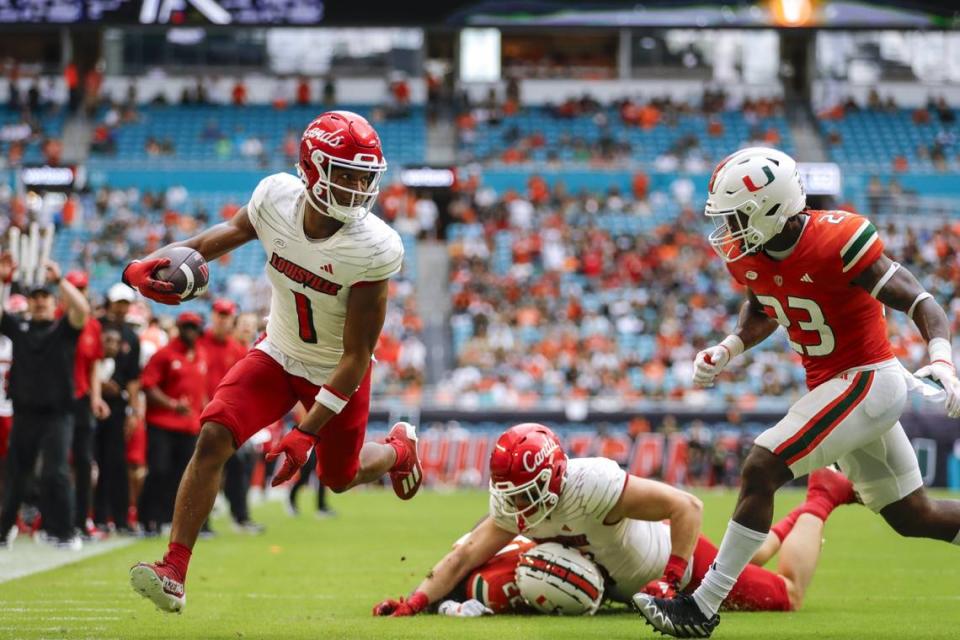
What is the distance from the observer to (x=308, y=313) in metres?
5.75

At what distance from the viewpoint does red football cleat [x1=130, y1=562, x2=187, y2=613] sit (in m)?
5.02

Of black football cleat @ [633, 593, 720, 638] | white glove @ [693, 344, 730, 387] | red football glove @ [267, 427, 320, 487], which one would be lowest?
black football cleat @ [633, 593, 720, 638]

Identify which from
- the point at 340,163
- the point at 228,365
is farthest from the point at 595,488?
the point at 228,365

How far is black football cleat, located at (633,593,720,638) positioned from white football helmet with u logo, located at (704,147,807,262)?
56.5 inches

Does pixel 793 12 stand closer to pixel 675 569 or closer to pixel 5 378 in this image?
pixel 5 378

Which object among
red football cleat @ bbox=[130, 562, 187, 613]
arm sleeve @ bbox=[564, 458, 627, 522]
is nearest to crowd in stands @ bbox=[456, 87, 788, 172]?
arm sleeve @ bbox=[564, 458, 627, 522]

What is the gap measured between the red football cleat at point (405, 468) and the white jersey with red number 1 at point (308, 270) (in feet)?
2.82

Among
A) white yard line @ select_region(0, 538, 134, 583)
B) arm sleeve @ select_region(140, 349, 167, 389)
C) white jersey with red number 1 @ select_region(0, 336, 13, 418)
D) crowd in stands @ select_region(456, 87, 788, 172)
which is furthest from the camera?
crowd in stands @ select_region(456, 87, 788, 172)

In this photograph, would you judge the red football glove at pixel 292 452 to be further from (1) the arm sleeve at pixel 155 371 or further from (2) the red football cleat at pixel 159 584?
(1) the arm sleeve at pixel 155 371

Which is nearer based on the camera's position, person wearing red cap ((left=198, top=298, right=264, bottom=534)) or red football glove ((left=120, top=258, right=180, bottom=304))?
red football glove ((left=120, top=258, right=180, bottom=304))

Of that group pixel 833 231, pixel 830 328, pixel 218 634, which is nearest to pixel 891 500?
pixel 830 328

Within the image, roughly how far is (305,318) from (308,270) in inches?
10.3

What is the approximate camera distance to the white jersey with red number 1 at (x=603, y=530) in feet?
19.2

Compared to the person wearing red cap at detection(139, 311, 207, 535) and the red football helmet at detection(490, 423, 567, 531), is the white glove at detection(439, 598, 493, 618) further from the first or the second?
the person wearing red cap at detection(139, 311, 207, 535)
